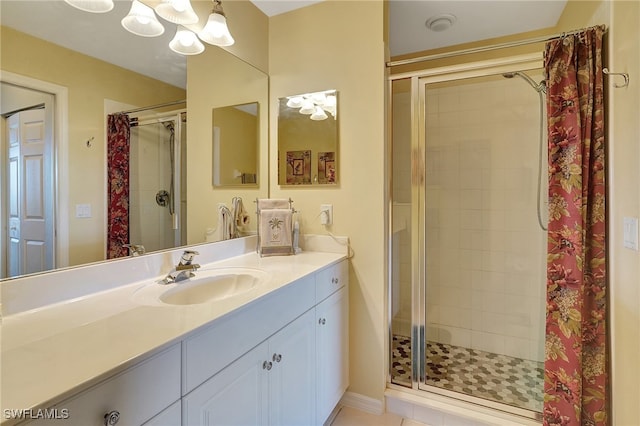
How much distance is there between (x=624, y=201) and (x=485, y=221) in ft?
3.91

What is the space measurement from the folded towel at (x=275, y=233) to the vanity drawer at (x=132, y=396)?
41.4 inches

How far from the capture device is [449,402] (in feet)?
5.67

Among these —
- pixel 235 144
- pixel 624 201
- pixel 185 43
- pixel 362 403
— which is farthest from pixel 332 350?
pixel 185 43

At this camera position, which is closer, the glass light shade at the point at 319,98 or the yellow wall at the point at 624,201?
the yellow wall at the point at 624,201

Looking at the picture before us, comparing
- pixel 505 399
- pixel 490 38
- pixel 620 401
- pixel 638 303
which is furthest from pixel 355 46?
pixel 505 399

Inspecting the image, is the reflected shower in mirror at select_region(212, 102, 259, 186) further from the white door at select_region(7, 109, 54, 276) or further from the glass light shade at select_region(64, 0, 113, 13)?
the white door at select_region(7, 109, 54, 276)

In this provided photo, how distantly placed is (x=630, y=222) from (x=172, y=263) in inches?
72.4

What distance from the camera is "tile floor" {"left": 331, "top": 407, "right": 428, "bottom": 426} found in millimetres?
1703

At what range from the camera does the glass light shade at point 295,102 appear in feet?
6.50

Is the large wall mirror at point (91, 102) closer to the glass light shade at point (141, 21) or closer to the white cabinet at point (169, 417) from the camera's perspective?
the glass light shade at point (141, 21)

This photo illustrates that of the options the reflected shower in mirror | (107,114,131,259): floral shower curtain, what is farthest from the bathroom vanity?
the reflected shower in mirror

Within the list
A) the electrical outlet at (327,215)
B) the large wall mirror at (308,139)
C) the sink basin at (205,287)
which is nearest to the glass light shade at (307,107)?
the large wall mirror at (308,139)

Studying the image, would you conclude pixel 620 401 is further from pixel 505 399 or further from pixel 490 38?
pixel 490 38

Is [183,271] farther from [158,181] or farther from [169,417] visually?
[169,417]
